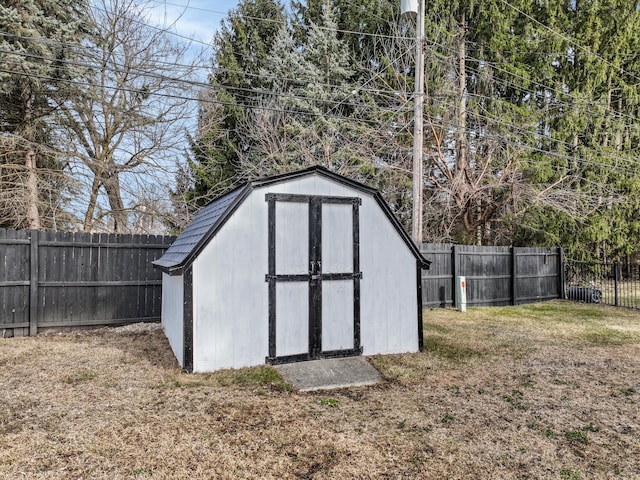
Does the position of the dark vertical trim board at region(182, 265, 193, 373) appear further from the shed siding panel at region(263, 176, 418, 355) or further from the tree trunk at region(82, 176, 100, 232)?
the tree trunk at region(82, 176, 100, 232)

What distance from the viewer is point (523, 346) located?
6723mm

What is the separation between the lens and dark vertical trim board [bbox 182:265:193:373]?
487cm

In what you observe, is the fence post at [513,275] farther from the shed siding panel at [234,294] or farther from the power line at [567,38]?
the power line at [567,38]

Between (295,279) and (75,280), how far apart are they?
501cm

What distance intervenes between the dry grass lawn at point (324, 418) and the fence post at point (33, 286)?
1.17 m

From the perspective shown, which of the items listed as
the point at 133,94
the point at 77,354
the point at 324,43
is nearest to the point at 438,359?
the point at 77,354

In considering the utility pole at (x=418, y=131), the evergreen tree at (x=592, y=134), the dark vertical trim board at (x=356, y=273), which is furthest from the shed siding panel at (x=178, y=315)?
the evergreen tree at (x=592, y=134)

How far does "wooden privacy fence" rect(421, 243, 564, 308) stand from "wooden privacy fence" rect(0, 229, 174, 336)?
22.0 ft

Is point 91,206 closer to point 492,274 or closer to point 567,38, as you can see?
point 492,274

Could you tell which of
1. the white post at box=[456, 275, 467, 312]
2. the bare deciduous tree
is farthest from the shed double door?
the bare deciduous tree

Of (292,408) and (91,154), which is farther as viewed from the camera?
(91,154)

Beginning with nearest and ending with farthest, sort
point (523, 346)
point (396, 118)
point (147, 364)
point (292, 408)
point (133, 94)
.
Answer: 1. point (292, 408)
2. point (147, 364)
3. point (523, 346)
4. point (133, 94)
5. point (396, 118)

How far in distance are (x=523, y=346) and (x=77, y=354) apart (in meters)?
7.06

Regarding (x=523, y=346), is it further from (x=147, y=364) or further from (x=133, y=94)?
(x=133, y=94)
